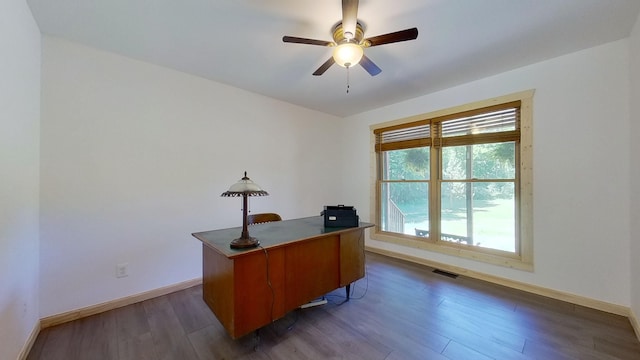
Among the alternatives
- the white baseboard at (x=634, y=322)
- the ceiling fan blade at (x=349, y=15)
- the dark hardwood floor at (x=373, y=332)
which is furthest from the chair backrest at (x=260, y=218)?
the white baseboard at (x=634, y=322)

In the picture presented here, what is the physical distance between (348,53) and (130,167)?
96.3 inches

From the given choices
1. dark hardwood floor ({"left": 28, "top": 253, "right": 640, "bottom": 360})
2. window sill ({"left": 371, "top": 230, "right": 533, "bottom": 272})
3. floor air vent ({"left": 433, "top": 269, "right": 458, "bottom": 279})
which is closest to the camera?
dark hardwood floor ({"left": 28, "top": 253, "right": 640, "bottom": 360})

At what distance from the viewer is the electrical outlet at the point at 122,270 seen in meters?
2.43

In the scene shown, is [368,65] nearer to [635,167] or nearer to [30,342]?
[635,167]

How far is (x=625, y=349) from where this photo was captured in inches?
70.3

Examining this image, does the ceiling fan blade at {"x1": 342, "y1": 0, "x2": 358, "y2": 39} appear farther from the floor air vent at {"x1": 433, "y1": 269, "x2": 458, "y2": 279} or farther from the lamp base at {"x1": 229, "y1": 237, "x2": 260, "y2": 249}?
the floor air vent at {"x1": 433, "y1": 269, "x2": 458, "y2": 279}

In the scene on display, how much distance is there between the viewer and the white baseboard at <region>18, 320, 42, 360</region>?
170cm

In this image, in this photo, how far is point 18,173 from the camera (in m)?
1.68

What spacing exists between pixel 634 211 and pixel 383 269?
96.9 inches

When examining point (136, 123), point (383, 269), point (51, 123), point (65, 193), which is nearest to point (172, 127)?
point (136, 123)

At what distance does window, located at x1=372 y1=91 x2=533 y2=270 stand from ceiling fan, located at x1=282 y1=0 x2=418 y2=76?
1.96 m

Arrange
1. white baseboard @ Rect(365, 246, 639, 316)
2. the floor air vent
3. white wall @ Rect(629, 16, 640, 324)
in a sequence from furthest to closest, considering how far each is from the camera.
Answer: the floor air vent
white baseboard @ Rect(365, 246, 639, 316)
white wall @ Rect(629, 16, 640, 324)

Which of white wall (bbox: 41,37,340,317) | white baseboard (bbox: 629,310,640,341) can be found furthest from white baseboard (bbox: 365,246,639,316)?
white wall (bbox: 41,37,340,317)

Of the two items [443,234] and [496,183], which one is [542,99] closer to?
[496,183]
